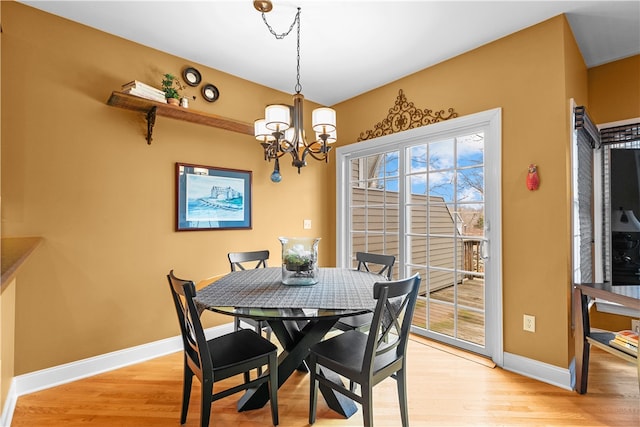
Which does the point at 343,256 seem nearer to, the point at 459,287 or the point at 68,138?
the point at 459,287

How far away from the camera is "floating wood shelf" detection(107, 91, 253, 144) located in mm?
2381

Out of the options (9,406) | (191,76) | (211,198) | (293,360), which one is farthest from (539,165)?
(9,406)

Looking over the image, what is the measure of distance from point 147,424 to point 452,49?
142 inches

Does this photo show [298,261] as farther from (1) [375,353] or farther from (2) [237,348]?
(1) [375,353]

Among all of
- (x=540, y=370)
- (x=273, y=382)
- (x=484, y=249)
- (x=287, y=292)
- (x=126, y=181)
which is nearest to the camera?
(x=273, y=382)

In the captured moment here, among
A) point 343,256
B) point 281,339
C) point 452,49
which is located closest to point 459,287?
point 343,256

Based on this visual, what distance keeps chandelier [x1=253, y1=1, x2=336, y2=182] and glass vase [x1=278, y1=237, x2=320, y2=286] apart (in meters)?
0.54

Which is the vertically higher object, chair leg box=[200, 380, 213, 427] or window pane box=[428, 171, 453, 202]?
window pane box=[428, 171, 453, 202]

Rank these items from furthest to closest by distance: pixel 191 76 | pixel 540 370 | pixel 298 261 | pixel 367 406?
pixel 191 76 → pixel 540 370 → pixel 298 261 → pixel 367 406

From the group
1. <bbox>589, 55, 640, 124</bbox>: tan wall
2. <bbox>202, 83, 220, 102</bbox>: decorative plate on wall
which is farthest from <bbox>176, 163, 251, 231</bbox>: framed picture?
<bbox>589, 55, 640, 124</bbox>: tan wall

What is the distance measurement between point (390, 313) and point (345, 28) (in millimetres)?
2157

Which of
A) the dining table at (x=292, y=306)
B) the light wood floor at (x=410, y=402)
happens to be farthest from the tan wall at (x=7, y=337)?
the dining table at (x=292, y=306)

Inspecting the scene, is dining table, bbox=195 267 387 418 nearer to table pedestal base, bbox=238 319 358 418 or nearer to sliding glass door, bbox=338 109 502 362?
table pedestal base, bbox=238 319 358 418

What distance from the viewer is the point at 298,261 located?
2.03 meters
